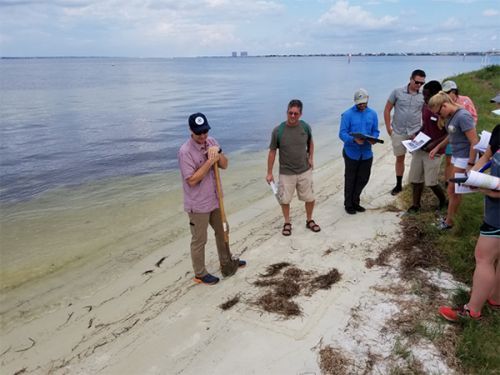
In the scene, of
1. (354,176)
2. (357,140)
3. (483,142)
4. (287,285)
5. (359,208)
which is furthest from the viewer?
(359,208)

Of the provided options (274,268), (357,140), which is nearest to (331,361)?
(274,268)

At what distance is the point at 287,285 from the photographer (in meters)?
4.29

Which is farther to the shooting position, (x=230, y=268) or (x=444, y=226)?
(x=444, y=226)

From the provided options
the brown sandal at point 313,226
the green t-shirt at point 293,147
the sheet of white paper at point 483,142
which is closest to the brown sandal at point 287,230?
the brown sandal at point 313,226

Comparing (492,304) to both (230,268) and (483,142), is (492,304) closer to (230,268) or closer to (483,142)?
(483,142)

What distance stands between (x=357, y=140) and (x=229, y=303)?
10.6ft

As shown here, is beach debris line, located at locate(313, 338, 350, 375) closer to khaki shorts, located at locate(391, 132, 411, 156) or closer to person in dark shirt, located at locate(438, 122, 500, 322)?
person in dark shirt, located at locate(438, 122, 500, 322)

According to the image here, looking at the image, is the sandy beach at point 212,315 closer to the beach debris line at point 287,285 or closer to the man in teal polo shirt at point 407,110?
the beach debris line at point 287,285

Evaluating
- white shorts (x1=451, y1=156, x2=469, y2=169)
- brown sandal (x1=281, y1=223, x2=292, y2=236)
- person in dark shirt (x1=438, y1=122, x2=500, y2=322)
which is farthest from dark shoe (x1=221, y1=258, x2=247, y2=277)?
white shorts (x1=451, y1=156, x2=469, y2=169)

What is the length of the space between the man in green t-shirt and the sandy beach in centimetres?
73

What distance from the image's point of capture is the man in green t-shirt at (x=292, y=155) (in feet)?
17.2

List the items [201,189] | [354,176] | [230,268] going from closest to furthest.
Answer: [201,189] < [230,268] < [354,176]

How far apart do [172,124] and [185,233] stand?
12725mm

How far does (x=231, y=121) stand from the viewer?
64.3 feet
